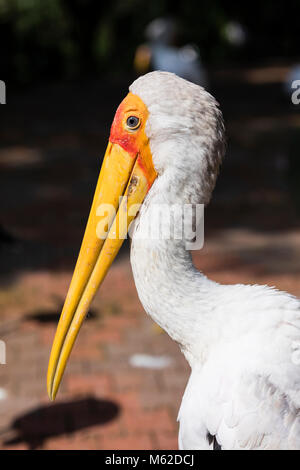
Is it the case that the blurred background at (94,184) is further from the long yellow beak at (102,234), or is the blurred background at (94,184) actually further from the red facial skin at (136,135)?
the red facial skin at (136,135)

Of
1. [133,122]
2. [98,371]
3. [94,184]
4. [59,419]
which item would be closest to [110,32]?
[94,184]

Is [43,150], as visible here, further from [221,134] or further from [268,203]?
[221,134]

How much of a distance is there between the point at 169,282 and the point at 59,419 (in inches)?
85.6

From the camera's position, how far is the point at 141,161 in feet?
8.78

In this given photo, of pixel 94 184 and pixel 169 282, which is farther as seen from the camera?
pixel 94 184

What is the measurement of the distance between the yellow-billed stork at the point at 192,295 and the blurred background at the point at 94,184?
1692 mm

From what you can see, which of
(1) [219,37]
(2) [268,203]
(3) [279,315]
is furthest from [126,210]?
(1) [219,37]

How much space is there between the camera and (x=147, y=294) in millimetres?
2648

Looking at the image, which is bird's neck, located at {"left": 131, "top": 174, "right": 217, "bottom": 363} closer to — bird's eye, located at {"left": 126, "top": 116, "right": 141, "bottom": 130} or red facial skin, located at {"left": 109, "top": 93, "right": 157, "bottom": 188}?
red facial skin, located at {"left": 109, "top": 93, "right": 157, "bottom": 188}

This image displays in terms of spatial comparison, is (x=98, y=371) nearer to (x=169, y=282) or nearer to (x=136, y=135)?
(x=169, y=282)

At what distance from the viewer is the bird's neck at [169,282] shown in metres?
2.61

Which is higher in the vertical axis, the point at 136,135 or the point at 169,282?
the point at 136,135

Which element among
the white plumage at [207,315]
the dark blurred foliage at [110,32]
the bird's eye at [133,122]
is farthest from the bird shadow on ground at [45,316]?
the dark blurred foliage at [110,32]

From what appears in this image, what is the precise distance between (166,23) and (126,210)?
35.4 feet
